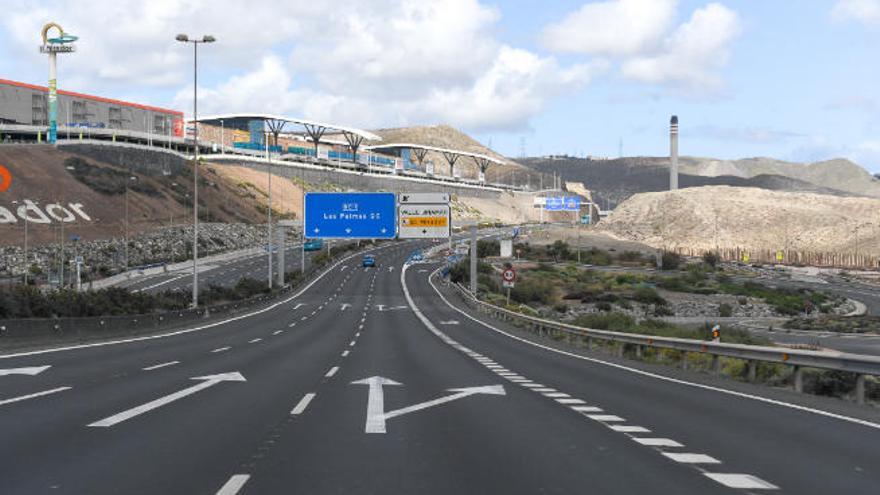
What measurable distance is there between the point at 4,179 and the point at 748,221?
13275 centimetres

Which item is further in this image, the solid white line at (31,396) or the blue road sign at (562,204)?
the blue road sign at (562,204)

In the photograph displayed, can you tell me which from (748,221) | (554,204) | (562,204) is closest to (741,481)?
(554,204)

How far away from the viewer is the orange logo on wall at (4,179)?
101m

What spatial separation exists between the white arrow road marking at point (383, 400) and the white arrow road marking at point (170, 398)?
2.59 m

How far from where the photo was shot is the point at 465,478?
811cm

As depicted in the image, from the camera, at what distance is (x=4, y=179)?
103 metres

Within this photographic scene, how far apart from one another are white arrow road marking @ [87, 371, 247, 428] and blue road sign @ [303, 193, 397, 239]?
4216cm

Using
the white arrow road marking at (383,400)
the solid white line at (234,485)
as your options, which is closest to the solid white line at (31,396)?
the white arrow road marking at (383,400)

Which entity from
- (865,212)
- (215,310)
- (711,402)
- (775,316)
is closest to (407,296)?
(215,310)

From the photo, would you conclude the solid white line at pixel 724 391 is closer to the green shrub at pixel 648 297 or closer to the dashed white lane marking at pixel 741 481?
the dashed white lane marking at pixel 741 481

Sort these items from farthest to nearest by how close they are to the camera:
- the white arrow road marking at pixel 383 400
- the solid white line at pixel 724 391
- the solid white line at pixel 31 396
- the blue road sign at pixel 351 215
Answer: the blue road sign at pixel 351 215, the solid white line at pixel 31 396, the solid white line at pixel 724 391, the white arrow road marking at pixel 383 400

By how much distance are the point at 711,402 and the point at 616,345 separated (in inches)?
656

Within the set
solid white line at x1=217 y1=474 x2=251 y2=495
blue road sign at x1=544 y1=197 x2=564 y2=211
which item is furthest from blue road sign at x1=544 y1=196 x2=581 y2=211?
solid white line at x1=217 y1=474 x2=251 y2=495

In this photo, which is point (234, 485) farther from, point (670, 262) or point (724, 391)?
point (670, 262)
